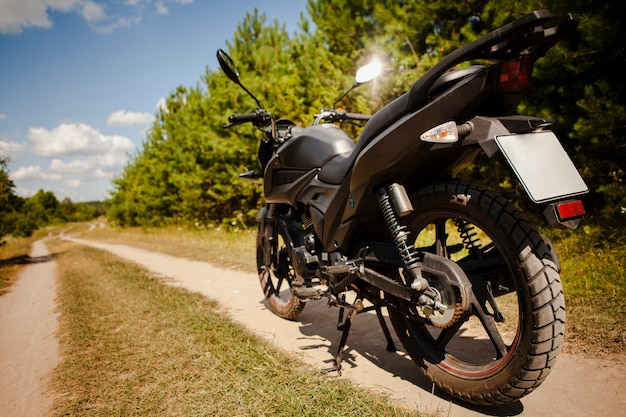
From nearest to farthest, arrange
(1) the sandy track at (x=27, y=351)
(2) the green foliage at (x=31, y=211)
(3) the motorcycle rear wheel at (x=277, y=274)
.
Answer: (1) the sandy track at (x=27, y=351), (3) the motorcycle rear wheel at (x=277, y=274), (2) the green foliage at (x=31, y=211)

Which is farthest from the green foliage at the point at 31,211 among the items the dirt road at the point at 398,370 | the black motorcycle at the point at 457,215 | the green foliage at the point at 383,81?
the black motorcycle at the point at 457,215

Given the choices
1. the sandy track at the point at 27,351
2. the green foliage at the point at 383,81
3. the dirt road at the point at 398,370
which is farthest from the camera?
the green foliage at the point at 383,81

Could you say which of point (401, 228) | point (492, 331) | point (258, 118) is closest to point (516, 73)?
point (401, 228)

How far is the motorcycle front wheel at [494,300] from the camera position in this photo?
1.50m

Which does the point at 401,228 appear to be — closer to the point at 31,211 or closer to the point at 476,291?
the point at 476,291

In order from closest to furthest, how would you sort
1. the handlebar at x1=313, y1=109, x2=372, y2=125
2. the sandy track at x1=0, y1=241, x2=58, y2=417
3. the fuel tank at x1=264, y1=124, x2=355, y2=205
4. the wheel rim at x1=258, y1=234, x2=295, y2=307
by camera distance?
the sandy track at x1=0, y1=241, x2=58, y2=417 → the fuel tank at x1=264, y1=124, x2=355, y2=205 → the handlebar at x1=313, y1=109, x2=372, y2=125 → the wheel rim at x1=258, y1=234, x2=295, y2=307

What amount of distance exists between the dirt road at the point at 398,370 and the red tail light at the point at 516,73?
142 centimetres

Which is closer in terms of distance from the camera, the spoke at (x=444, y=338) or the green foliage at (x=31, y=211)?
the spoke at (x=444, y=338)

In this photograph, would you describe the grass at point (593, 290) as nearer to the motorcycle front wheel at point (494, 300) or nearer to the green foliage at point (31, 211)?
the motorcycle front wheel at point (494, 300)

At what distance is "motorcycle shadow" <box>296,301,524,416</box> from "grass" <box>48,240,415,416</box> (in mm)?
313

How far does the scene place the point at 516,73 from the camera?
1532mm

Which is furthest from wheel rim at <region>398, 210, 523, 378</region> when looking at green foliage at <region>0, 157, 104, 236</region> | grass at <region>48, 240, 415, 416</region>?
green foliage at <region>0, 157, 104, 236</region>

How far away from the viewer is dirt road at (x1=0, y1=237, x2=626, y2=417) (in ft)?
5.78

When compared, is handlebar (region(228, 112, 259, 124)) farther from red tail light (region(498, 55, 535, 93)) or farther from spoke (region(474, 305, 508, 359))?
spoke (region(474, 305, 508, 359))
